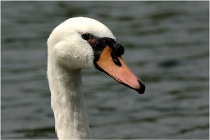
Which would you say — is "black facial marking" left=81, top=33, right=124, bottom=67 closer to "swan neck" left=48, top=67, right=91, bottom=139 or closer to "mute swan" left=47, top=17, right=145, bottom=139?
"mute swan" left=47, top=17, right=145, bottom=139

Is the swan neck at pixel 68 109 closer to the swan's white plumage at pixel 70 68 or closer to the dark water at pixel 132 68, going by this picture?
the swan's white plumage at pixel 70 68

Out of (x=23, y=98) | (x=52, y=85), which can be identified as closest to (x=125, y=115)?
(x=23, y=98)

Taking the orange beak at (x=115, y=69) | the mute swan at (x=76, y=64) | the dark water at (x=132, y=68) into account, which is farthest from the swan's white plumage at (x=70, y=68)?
the dark water at (x=132, y=68)

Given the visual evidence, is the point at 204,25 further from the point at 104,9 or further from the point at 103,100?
the point at 103,100

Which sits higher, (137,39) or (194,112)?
(137,39)

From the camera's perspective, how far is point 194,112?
12.5m

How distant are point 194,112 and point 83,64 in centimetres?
554

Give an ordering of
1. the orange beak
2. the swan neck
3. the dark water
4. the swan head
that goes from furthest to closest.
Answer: the dark water → the swan neck → the swan head → the orange beak

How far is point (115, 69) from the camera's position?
7.04 meters

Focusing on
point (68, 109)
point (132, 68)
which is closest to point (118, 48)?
point (68, 109)

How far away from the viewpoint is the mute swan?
7.00m

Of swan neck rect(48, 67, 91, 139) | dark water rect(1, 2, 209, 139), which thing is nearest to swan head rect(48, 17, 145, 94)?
swan neck rect(48, 67, 91, 139)

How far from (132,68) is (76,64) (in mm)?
6625

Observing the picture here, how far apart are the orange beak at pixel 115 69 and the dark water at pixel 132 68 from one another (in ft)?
15.0
